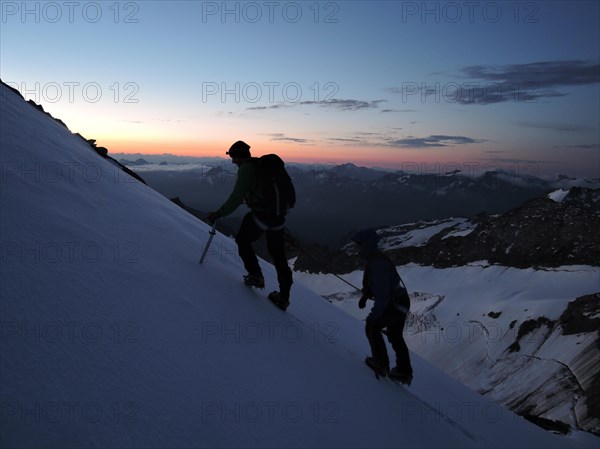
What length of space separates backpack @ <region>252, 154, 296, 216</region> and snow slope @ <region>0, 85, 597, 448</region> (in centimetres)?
164

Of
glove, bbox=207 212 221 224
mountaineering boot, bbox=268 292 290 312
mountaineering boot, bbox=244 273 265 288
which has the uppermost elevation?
glove, bbox=207 212 221 224

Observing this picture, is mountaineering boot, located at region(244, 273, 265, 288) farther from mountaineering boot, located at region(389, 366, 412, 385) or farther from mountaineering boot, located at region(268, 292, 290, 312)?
mountaineering boot, located at region(389, 366, 412, 385)

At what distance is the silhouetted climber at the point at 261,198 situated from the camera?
6422mm

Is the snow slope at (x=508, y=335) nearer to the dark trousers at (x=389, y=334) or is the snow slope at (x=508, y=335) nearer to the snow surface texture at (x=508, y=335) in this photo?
the snow surface texture at (x=508, y=335)

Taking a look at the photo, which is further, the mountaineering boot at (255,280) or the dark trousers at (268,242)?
the mountaineering boot at (255,280)

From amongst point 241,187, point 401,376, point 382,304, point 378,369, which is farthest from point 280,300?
point 401,376

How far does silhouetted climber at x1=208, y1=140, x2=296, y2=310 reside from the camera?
253 inches

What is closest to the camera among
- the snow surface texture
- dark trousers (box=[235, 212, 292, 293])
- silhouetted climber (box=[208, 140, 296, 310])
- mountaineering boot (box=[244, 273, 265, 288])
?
silhouetted climber (box=[208, 140, 296, 310])

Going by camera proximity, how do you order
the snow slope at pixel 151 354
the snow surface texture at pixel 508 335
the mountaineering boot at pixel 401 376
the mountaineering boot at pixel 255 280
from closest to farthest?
the snow slope at pixel 151 354, the mountaineering boot at pixel 401 376, the mountaineering boot at pixel 255 280, the snow surface texture at pixel 508 335

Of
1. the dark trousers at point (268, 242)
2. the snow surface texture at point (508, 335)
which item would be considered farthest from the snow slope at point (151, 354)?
the snow surface texture at point (508, 335)

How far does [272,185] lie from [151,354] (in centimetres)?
335

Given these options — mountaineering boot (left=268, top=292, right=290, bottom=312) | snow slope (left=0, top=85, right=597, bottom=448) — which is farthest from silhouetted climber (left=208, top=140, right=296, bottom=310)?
snow slope (left=0, top=85, right=597, bottom=448)

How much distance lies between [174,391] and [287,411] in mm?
1316

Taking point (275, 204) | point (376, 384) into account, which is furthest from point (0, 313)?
point (376, 384)
